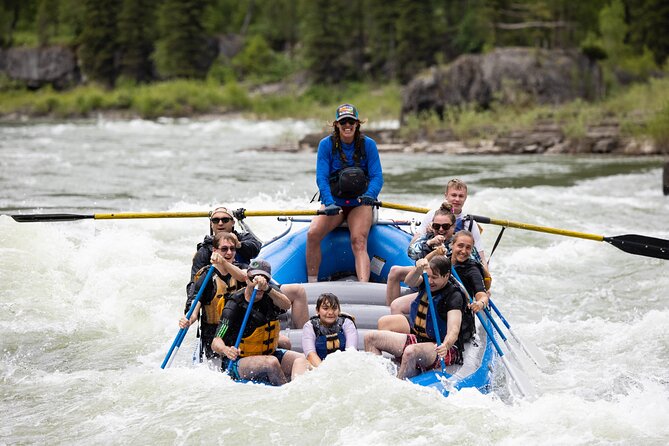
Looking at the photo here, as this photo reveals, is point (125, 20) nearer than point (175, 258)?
No

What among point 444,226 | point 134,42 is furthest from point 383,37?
point 444,226

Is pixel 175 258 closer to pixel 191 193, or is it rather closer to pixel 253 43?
pixel 191 193

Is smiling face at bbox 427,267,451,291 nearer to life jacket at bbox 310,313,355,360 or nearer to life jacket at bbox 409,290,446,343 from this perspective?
life jacket at bbox 409,290,446,343

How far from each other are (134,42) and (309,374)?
47441 mm

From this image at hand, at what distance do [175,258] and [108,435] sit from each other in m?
5.01

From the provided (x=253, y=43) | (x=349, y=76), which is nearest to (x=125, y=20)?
(x=253, y=43)

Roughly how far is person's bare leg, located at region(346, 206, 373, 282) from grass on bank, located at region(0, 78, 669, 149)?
50.1ft

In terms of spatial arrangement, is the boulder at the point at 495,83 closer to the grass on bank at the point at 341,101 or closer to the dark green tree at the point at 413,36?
the grass on bank at the point at 341,101

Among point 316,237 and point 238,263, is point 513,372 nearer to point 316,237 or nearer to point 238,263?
point 238,263

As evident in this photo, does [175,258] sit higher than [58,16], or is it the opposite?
[58,16]

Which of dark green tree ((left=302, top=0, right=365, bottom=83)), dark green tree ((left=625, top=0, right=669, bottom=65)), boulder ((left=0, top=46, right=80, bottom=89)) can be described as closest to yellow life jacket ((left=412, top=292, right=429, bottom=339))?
dark green tree ((left=625, top=0, right=669, bottom=65))

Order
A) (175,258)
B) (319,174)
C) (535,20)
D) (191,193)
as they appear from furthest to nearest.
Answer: (535,20)
(191,193)
(175,258)
(319,174)

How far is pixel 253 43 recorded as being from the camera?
1940 inches

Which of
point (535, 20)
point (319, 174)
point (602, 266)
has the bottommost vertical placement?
point (602, 266)
